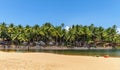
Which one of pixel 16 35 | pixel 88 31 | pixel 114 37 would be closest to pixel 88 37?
pixel 88 31

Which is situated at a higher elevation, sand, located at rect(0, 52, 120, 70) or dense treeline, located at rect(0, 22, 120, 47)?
dense treeline, located at rect(0, 22, 120, 47)

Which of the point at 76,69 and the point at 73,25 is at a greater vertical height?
the point at 73,25

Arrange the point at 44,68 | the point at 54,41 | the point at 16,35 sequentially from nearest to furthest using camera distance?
the point at 44,68
the point at 16,35
the point at 54,41

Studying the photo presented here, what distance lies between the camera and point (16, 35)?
117188 mm

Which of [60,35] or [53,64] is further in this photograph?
[60,35]

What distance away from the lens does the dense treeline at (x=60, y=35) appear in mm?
117750

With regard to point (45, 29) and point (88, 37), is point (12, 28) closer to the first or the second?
point (45, 29)

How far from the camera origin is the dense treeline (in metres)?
118

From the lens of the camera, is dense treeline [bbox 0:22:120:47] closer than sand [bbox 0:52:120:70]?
No

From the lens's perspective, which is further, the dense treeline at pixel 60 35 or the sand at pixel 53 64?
the dense treeline at pixel 60 35

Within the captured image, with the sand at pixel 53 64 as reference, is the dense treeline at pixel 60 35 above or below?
above

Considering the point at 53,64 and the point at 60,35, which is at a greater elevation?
the point at 60,35

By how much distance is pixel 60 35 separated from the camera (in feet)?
390

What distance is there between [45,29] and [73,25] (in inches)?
631
